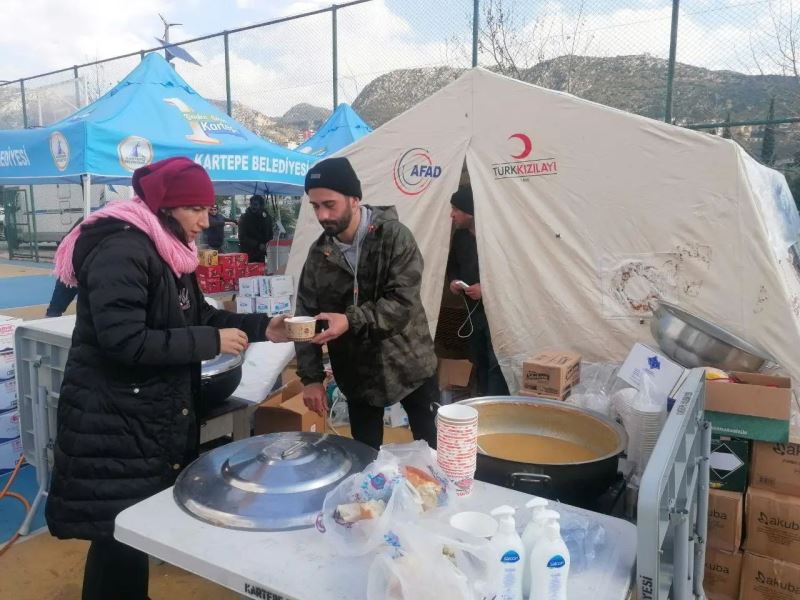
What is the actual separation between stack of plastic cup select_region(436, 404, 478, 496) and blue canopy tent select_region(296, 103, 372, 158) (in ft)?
28.1

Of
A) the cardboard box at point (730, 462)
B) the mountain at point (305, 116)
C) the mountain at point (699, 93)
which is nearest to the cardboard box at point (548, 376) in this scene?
the cardboard box at point (730, 462)

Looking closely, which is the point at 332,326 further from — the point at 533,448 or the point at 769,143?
the point at 769,143

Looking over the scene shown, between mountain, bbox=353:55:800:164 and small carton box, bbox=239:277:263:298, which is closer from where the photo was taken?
small carton box, bbox=239:277:263:298

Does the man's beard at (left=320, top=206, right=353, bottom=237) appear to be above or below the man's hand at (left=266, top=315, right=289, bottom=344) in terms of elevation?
above

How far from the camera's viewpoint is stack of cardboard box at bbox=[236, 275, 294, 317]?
6535 mm

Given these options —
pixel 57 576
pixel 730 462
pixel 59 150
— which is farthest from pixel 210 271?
pixel 730 462

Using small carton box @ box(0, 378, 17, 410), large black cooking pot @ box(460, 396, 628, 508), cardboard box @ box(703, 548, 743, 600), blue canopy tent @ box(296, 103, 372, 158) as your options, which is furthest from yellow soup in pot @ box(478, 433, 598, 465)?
blue canopy tent @ box(296, 103, 372, 158)

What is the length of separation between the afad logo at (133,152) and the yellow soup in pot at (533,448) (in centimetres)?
493

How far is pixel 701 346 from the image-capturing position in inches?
114

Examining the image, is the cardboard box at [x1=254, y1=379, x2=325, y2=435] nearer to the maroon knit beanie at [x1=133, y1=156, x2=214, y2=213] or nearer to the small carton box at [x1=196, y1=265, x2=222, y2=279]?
the maroon knit beanie at [x1=133, y1=156, x2=214, y2=213]

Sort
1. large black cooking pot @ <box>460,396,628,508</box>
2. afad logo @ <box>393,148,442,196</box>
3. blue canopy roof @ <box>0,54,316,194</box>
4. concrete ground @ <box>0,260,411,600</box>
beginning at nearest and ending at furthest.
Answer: large black cooking pot @ <box>460,396,628,508</box> < concrete ground @ <box>0,260,411,600</box> < afad logo @ <box>393,148,442,196</box> < blue canopy roof @ <box>0,54,316,194</box>

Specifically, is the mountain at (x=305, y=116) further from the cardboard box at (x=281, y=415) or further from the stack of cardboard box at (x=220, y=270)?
the cardboard box at (x=281, y=415)

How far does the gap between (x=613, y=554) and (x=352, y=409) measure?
1812 mm

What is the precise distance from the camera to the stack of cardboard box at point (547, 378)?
343 centimetres
